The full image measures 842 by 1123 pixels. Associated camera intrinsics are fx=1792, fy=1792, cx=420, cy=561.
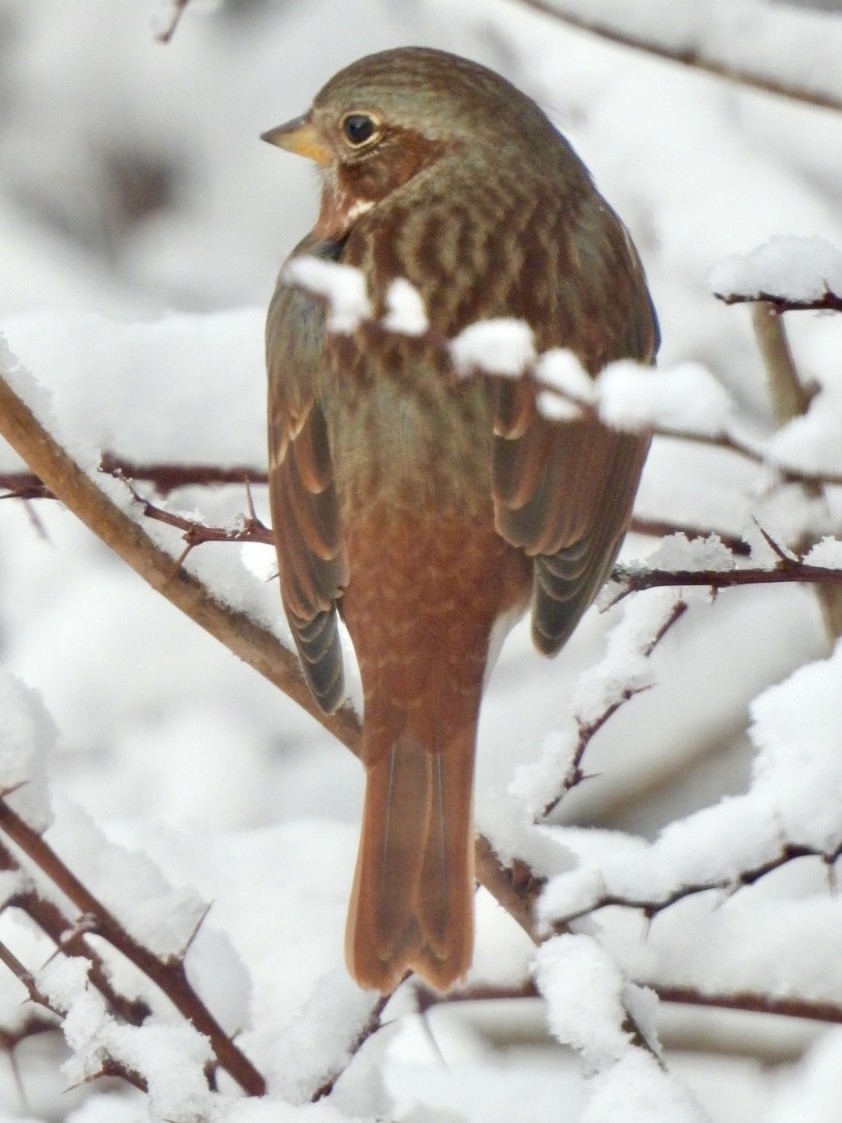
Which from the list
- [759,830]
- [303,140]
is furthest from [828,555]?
[303,140]

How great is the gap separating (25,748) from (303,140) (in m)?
1.33

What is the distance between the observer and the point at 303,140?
3014 millimetres

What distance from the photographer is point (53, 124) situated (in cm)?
551

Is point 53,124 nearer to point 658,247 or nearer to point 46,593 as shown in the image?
point 46,593

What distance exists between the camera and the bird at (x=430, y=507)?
2318 millimetres

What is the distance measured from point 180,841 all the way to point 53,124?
300cm

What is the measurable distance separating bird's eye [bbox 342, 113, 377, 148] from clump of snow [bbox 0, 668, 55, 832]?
3.91ft

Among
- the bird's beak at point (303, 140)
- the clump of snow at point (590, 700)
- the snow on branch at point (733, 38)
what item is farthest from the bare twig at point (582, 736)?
the bird's beak at point (303, 140)

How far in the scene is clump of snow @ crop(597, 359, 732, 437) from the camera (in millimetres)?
1457

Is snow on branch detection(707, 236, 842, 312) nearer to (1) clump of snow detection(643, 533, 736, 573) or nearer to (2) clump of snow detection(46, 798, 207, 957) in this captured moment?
(1) clump of snow detection(643, 533, 736, 573)

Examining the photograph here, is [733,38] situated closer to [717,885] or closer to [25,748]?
[717,885]

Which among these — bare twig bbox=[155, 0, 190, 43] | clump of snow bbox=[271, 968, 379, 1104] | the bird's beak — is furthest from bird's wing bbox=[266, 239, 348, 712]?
bare twig bbox=[155, 0, 190, 43]

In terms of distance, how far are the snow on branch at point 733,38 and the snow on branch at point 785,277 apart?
661mm

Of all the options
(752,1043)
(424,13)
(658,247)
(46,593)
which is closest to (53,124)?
(424,13)
